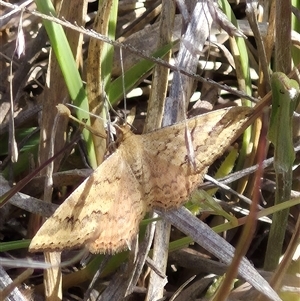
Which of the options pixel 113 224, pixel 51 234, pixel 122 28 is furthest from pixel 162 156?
pixel 122 28

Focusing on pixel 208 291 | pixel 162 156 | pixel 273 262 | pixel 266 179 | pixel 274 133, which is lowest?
pixel 208 291

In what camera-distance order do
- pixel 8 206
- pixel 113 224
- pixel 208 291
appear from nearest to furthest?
pixel 113 224
pixel 208 291
pixel 8 206

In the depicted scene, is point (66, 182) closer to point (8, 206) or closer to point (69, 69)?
point (8, 206)

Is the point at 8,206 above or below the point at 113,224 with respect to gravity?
below

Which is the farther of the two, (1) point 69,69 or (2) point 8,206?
(2) point 8,206

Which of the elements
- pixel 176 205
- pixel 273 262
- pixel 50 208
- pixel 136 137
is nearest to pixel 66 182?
pixel 50 208

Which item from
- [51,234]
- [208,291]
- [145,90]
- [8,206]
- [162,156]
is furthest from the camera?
[145,90]
